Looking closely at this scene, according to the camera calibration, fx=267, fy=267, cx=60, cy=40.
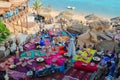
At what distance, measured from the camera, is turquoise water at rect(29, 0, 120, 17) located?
44500 millimetres

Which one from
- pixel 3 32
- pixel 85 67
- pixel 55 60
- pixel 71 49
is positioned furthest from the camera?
pixel 3 32

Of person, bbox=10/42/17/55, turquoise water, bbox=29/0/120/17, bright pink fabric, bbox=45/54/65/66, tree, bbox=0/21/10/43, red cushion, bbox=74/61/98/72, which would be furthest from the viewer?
turquoise water, bbox=29/0/120/17

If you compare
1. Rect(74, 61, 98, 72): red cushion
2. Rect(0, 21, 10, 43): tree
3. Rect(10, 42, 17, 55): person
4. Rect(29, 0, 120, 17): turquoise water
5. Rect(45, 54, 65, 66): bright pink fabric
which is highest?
Rect(29, 0, 120, 17): turquoise water

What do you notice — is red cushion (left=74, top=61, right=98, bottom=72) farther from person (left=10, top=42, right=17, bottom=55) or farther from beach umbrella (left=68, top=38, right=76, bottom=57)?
person (left=10, top=42, right=17, bottom=55)

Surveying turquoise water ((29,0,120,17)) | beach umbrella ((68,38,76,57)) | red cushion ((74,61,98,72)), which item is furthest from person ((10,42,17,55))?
turquoise water ((29,0,120,17))

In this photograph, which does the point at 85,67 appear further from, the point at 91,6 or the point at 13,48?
the point at 91,6

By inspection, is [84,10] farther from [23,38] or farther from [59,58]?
[59,58]

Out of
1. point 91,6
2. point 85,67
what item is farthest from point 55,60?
point 91,6

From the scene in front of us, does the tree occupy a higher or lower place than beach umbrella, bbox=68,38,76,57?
higher

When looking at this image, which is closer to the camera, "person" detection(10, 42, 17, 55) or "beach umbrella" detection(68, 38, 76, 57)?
"beach umbrella" detection(68, 38, 76, 57)

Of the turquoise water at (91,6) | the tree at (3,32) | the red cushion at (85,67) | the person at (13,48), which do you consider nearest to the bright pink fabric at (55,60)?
the red cushion at (85,67)

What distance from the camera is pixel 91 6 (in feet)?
164

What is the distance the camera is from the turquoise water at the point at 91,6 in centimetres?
4450

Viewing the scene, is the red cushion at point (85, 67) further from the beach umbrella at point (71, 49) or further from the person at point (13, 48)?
the person at point (13, 48)
